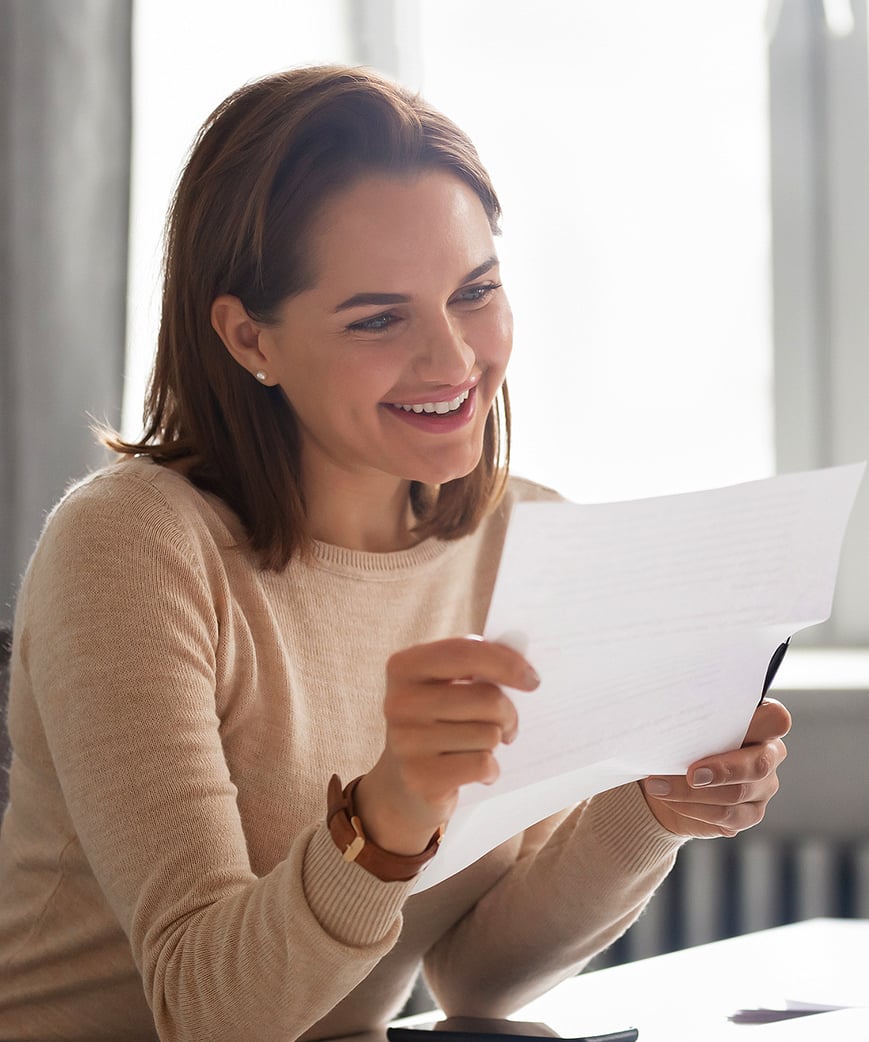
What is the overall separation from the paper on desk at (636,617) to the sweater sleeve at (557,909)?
34 cm

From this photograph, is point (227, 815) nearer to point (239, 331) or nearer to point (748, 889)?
point (239, 331)

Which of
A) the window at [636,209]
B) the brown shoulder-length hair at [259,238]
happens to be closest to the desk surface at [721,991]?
the brown shoulder-length hair at [259,238]

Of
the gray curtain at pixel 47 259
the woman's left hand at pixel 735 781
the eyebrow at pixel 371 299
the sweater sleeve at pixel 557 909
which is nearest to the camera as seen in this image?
the woman's left hand at pixel 735 781

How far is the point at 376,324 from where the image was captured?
109 cm

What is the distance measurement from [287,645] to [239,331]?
297mm

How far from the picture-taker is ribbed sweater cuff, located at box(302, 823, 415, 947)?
2.56 feet

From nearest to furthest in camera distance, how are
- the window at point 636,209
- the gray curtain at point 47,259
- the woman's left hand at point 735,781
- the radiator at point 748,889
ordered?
the woman's left hand at point 735,781 → the radiator at point 748,889 → the gray curtain at point 47,259 → the window at point 636,209

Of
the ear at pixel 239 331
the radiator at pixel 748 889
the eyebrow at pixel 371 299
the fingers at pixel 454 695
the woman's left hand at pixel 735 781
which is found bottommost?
the radiator at pixel 748 889

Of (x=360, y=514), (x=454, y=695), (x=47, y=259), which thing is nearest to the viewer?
(x=454, y=695)

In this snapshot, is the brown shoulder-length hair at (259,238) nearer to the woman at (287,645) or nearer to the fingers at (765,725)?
the woman at (287,645)

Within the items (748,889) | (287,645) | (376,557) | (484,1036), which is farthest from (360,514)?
(748,889)

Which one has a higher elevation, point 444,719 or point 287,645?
point 444,719

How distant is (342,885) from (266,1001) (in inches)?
4.6

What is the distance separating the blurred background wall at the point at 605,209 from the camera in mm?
2236
